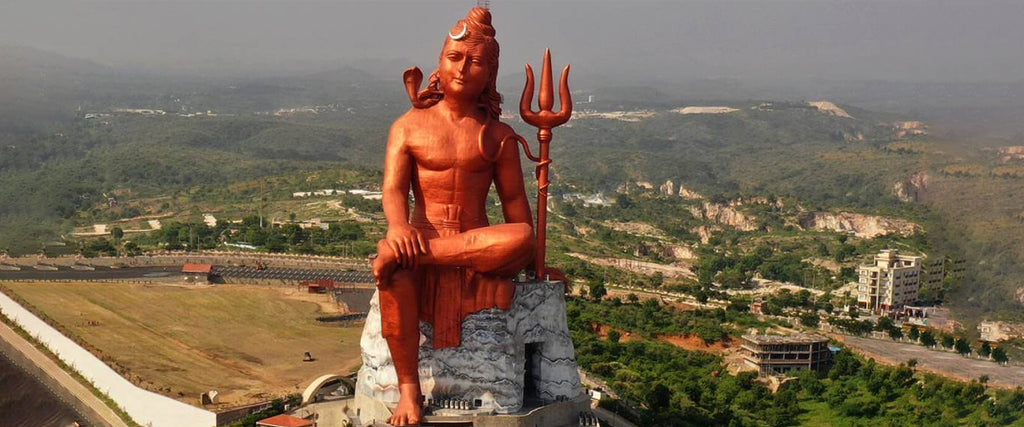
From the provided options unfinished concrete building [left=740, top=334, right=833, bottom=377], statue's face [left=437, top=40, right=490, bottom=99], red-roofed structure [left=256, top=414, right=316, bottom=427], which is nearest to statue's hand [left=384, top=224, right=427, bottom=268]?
statue's face [left=437, top=40, right=490, bottom=99]

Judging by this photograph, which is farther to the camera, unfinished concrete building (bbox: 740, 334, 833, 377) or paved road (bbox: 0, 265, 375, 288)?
paved road (bbox: 0, 265, 375, 288)

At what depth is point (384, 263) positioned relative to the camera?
27.6m

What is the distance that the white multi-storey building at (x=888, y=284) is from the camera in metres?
66.2

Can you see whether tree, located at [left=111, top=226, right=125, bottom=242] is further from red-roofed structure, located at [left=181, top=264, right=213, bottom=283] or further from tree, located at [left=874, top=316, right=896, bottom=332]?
tree, located at [left=874, top=316, right=896, bottom=332]

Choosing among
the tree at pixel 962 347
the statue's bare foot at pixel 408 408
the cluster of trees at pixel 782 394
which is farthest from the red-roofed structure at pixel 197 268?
the statue's bare foot at pixel 408 408

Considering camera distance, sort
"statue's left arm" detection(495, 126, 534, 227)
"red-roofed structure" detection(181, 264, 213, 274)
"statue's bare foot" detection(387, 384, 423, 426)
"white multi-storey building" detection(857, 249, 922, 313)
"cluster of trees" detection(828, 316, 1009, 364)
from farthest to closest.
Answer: "white multi-storey building" detection(857, 249, 922, 313) → "red-roofed structure" detection(181, 264, 213, 274) → "cluster of trees" detection(828, 316, 1009, 364) → "statue's left arm" detection(495, 126, 534, 227) → "statue's bare foot" detection(387, 384, 423, 426)

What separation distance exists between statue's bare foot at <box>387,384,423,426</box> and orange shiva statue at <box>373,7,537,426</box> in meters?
0.02

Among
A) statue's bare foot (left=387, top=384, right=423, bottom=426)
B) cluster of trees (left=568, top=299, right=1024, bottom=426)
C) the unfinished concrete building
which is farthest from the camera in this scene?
the unfinished concrete building

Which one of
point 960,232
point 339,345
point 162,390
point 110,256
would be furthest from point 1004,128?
point 110,256

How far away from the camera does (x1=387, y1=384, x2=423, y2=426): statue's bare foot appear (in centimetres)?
2800

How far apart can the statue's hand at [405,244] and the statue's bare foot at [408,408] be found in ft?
9.59

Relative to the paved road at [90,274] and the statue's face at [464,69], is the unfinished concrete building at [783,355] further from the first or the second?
the paved road at [90,274]

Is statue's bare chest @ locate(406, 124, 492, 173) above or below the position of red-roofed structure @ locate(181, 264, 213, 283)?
above

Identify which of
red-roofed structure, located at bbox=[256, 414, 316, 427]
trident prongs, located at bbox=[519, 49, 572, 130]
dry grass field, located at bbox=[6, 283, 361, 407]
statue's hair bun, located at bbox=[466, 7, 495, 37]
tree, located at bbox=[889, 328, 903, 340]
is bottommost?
tree, located at bbox=[889, 328, 903, 340]
